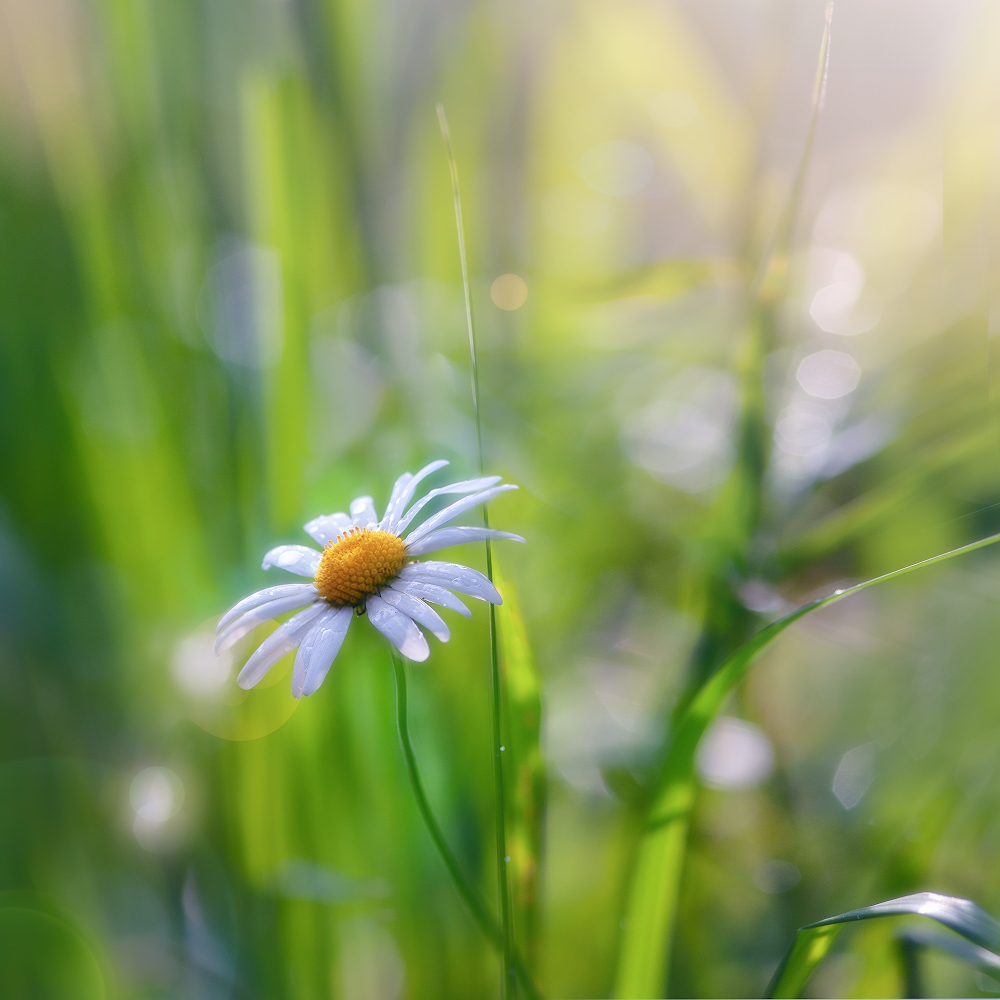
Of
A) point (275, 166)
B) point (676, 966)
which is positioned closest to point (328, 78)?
point (275, 166)

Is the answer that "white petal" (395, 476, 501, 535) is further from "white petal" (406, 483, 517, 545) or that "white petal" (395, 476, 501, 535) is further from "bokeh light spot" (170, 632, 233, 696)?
"bokeh light spot" (170, 632, 233, 696)

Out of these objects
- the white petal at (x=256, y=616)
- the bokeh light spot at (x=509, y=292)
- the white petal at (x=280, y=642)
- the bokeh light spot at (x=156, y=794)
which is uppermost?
the bokeh light spot at (x=509, y=292)

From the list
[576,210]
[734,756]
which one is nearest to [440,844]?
[734,756]

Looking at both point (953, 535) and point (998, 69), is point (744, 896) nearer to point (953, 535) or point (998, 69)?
point (953, 535)

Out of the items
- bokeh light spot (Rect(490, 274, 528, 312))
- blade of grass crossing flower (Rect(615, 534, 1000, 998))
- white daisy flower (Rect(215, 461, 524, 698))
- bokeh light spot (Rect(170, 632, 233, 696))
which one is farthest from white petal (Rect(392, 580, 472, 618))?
bokeh light spot (Rect(490, 274, 528, 312))

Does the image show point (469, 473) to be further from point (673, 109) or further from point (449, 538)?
point (673, 109)

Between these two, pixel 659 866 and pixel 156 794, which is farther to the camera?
pixel 156 794

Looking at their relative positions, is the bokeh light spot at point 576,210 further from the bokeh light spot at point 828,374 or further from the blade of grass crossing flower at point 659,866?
the blade of grass crossing flower at point 659,866

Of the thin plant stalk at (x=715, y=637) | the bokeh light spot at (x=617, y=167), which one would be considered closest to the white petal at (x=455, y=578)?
the thin plant stalk at (x=715, y=637)
